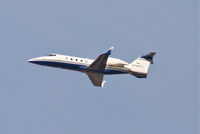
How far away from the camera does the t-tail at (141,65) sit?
112m

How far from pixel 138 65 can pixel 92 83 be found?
10.3 metres

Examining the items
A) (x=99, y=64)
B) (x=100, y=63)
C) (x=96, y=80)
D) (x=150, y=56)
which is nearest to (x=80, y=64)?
(x=99, y=64)

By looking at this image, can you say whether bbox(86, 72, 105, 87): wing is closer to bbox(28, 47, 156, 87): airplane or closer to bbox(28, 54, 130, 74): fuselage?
bbox(28, 47, 156, 87): airplane

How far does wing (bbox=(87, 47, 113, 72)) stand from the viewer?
105 m

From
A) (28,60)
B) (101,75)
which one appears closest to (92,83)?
(101,75)

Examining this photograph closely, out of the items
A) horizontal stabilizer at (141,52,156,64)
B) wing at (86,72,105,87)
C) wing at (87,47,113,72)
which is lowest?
wing at (86,72,105,87)

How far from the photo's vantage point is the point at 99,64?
4222 inches

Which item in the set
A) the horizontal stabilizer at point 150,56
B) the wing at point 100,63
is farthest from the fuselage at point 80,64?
the horizontal stabilizer at point 150,56

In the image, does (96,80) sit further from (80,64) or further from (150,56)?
(150,56)

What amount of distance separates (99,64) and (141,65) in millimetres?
10203

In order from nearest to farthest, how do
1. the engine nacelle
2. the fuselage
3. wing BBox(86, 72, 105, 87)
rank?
the engine nacelle < the fuselage < wing BBox(86, 72, 105, 87)

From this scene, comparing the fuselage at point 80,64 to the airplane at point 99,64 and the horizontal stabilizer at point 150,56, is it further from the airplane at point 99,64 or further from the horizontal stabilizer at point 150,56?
the horizontal stabilizer at point 150,56

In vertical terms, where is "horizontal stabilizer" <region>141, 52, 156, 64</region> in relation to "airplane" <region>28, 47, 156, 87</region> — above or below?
above

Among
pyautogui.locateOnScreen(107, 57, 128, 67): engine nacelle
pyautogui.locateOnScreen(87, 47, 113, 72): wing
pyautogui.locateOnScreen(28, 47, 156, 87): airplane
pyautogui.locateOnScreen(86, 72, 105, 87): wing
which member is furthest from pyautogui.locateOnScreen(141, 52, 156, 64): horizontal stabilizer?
pyautogui.locateOnScreen(87, 47, 113, 72): wing
